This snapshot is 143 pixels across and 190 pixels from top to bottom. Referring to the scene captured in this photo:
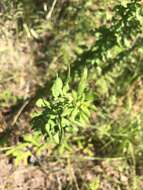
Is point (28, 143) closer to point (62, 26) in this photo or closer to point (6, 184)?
point (6, 184)

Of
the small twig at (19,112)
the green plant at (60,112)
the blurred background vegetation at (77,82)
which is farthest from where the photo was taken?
the small twig at (19,112)

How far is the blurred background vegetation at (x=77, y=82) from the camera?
3.00 metres

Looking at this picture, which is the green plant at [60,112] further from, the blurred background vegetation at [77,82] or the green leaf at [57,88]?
the blurred background vegetation at [77,82]

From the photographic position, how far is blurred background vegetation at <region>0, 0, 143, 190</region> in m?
3.00

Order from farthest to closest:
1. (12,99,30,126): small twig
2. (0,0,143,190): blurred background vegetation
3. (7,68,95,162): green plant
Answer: (12,99,30,126): small twig
(0,0,143,190): blurred background vegetation
(7,68,95,162): green plant

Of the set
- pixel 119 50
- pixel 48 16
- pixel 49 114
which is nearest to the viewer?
pixel 49 114

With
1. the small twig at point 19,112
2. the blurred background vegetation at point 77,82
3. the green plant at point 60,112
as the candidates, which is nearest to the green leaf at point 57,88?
the green plant at point 60,112

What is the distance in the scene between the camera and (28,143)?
9.94ft

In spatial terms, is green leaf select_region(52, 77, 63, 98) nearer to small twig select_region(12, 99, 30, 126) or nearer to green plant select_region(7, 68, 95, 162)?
green plant select_region(7, 68, 95, 162)

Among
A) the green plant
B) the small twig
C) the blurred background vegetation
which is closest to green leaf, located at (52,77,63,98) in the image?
the green plant

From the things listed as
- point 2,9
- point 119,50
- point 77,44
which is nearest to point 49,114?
point 119,50

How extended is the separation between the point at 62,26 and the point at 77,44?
0.59ft

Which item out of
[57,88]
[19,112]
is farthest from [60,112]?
[19,112]

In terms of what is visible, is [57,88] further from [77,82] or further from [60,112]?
[77,82]
